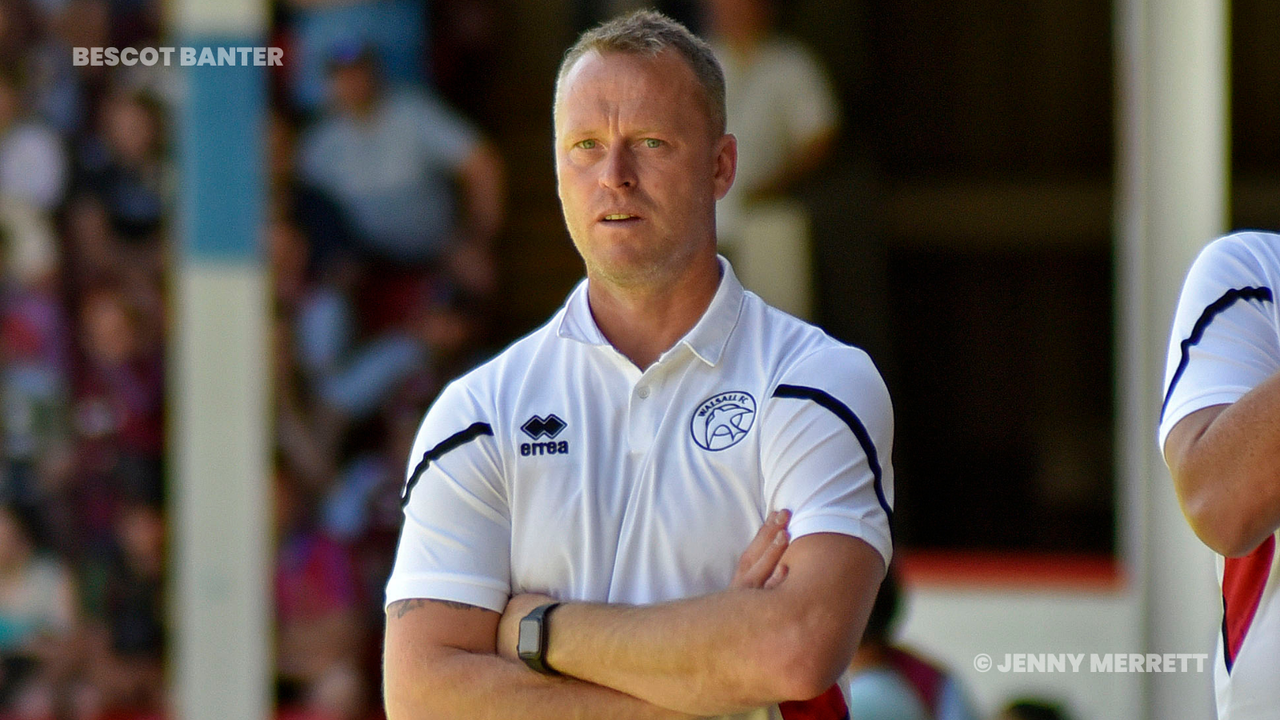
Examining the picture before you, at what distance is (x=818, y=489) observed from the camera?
198 cm

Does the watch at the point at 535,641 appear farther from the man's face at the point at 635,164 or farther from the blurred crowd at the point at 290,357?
the blurred crowd at the point at 290,357

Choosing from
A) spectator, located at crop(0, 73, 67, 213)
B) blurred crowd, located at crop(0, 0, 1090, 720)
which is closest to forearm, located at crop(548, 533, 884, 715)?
blurred crowd, located at crop(0, 0, 1090, 720)

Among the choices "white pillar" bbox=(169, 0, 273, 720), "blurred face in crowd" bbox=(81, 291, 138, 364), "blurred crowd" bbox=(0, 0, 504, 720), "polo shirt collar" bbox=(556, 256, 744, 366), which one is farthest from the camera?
"blurred face in crowd" bbox=(81, 291, 138, 364)

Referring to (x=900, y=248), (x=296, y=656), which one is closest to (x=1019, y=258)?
(x=900, y=248)

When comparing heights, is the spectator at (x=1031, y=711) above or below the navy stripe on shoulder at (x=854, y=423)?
below

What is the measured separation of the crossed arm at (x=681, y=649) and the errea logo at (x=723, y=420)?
130 millimetres

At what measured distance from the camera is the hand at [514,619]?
2.00m

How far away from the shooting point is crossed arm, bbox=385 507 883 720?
74.7 inches

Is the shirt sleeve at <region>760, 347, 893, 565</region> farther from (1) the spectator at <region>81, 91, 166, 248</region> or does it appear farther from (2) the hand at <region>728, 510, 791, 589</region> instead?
(1) the spectator at <region>81, 91, 166, 248</region>

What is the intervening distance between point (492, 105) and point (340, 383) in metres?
1.89

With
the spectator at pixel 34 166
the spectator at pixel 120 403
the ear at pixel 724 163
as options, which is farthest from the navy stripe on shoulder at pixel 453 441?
the spectator at pixel 34 166

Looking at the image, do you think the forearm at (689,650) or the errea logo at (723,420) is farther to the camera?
the errea logo at (723,420)

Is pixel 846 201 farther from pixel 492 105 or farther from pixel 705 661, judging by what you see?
pixel 705 661

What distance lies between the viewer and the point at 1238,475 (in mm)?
1926
